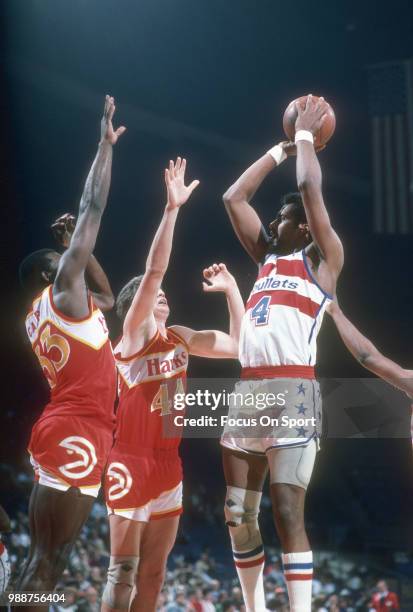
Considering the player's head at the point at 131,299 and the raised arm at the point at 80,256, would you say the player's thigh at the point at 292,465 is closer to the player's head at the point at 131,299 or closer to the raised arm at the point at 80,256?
the player's head at the point at 131,299

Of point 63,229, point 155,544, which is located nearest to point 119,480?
point 155,544

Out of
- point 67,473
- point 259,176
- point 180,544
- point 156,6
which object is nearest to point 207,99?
point 156,6

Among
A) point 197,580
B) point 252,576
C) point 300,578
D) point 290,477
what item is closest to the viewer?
point 300,578

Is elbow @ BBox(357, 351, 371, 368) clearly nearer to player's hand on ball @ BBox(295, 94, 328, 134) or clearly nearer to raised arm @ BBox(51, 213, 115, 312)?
player's hand on ball @ BBox(295, 94, 328, 134)

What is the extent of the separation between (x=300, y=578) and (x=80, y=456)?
4.52 feet

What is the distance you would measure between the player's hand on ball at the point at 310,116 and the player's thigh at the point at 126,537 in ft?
8.45

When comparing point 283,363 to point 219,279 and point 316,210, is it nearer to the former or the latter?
point 316,210

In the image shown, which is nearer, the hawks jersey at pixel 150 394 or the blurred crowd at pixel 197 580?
the hawks jersey at pixel 150 394

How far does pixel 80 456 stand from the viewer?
4188mm

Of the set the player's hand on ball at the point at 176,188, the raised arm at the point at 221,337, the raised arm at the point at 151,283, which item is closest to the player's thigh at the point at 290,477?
the raised arm at the point at 221,337

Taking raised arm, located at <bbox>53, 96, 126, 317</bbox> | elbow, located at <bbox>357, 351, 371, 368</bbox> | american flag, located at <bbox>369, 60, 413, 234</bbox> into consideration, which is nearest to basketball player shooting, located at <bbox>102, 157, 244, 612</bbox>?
raised arm, located at <bbox>53, 96, 126, 317</bbox>

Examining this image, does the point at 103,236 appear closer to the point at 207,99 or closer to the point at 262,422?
the point at 207,99

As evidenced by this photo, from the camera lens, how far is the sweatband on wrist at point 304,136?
446 cm

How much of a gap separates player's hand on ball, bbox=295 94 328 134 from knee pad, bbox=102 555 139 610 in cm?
278
